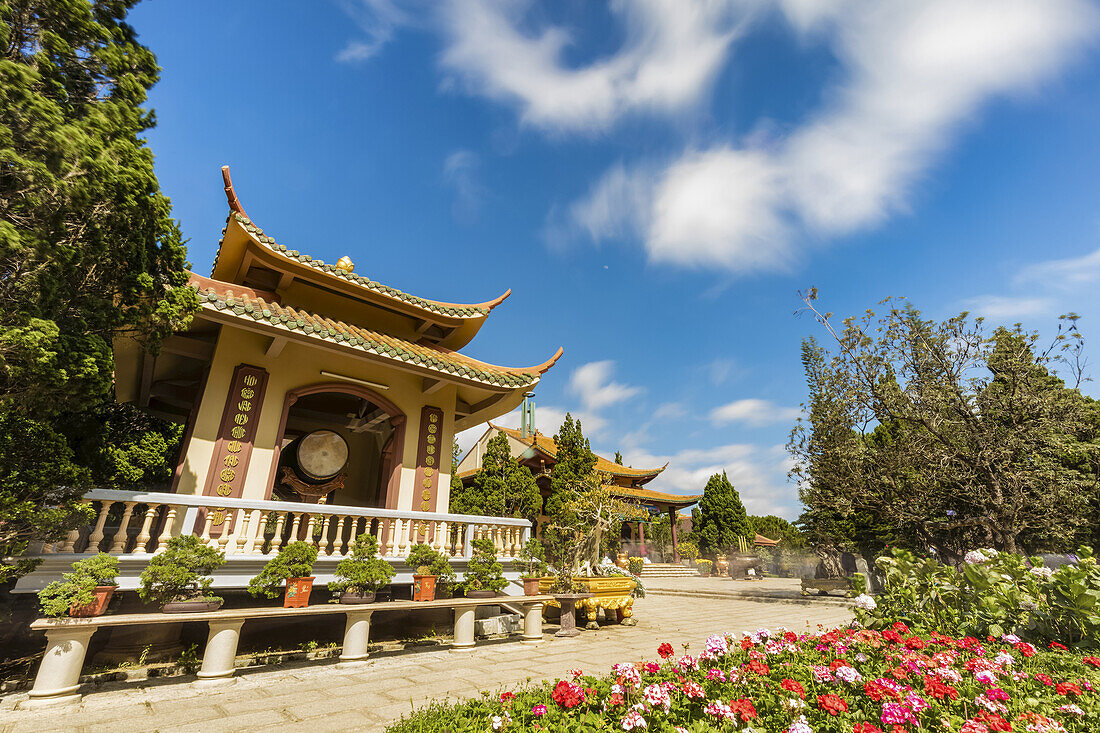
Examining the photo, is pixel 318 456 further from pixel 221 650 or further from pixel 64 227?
pixel 64 227

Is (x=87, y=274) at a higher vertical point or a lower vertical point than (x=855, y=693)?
higher

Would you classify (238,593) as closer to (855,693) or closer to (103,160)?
(103,160)

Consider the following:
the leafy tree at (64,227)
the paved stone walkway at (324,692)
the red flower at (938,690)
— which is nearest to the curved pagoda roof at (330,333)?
the leafy tree at (64,227)

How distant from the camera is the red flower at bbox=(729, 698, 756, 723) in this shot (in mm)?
2671

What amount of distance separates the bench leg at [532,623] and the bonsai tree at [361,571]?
241 centimetres

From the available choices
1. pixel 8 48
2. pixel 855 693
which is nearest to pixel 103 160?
pixel 8 48

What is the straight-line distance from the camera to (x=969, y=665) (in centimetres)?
334

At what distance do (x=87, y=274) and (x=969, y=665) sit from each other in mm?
7773

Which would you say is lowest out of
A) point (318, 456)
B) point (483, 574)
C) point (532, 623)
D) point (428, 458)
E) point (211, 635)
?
point (532, 623)

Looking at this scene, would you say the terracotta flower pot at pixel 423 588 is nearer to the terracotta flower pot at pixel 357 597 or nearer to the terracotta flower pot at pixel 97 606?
the terracotta flower pot at pixel 357 597

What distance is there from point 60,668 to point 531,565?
563 centimetres

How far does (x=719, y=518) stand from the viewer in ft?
109

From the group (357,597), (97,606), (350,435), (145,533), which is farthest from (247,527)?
(350,435)

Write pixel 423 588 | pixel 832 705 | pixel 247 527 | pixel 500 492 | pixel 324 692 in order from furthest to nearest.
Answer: pixel 500 492 < pixel 423 588 < pixel 247 527 < pixel 324 692 < pixel 832 705
